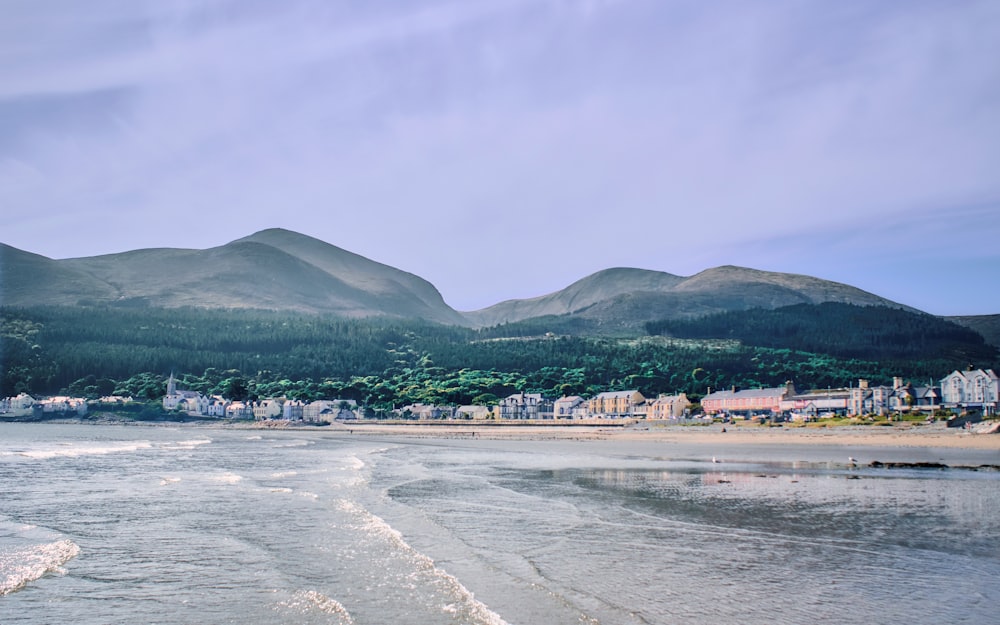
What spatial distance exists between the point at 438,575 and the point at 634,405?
133112 millimetres

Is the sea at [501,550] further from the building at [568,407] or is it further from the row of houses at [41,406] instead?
the row of houses at [41,406]

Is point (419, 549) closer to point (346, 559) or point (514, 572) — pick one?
point (346, 559)

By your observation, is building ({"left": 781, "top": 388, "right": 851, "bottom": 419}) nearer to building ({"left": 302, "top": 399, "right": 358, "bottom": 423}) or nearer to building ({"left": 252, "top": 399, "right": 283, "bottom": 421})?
building ({"left": 302, "top": 399, "right": 358, "bottom": 423})

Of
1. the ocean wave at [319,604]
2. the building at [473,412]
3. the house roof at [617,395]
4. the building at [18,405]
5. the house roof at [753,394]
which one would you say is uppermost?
the house roof at [753,394]

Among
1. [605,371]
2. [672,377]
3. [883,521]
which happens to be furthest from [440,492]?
[605,371]

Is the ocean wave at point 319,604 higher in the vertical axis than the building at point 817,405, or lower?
lower

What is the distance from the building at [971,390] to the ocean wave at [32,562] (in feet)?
401

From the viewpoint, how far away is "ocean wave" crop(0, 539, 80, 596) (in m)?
15.6

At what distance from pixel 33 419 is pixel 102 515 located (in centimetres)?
17047

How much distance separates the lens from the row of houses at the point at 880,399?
384ft

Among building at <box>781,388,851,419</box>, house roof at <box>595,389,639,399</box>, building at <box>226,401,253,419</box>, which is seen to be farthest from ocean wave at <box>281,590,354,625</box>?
building at <box>226,401,253,419</box>

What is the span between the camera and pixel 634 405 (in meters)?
146

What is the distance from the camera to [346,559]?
17969 millimetres

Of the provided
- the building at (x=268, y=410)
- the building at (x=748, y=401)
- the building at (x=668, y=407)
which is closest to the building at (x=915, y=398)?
the building at (x=748, y=401)
